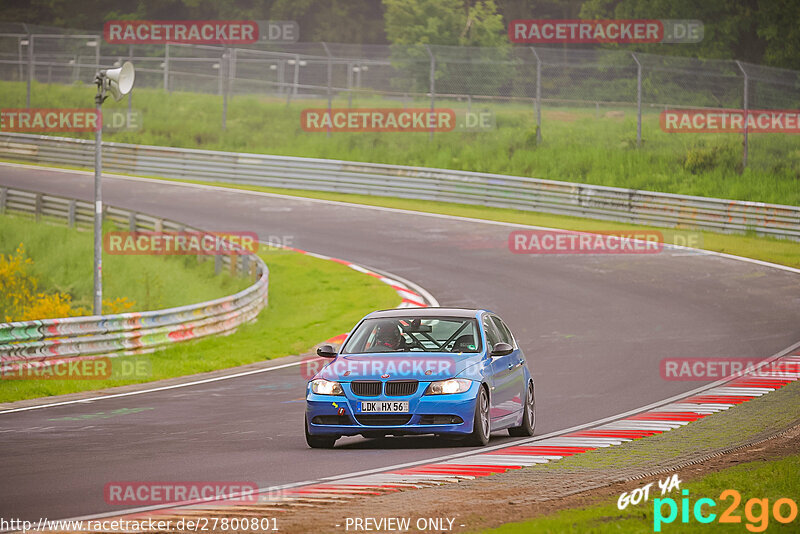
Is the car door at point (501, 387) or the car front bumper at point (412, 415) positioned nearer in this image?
the car front bumper at point (412, 415)

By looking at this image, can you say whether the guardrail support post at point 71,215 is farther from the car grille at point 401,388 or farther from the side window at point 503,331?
the car grille at point 401,388

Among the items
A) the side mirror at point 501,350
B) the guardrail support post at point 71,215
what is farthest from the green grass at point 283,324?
the side mirror at point 501,350

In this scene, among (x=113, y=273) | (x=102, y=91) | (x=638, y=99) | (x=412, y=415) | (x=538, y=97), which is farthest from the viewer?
(x=538, y=97)

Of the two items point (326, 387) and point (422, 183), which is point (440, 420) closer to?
point (326, 387)

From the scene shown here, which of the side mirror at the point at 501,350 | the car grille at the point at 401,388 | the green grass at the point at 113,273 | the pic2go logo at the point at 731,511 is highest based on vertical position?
the pic2go logo at the point at 731,511

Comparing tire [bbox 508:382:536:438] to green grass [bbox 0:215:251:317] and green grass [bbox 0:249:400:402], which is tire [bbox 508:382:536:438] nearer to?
green grass [bbox 0:249:400:402]

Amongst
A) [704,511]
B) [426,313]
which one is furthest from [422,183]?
[704,511]

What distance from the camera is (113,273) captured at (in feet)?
85.9

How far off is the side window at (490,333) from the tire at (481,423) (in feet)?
2.89

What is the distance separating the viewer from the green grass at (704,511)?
6840 millimetres

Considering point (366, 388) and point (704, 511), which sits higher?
point (704, 511)

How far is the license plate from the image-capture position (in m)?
10.9

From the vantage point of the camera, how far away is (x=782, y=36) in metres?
55.2

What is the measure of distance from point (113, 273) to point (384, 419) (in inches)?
652
